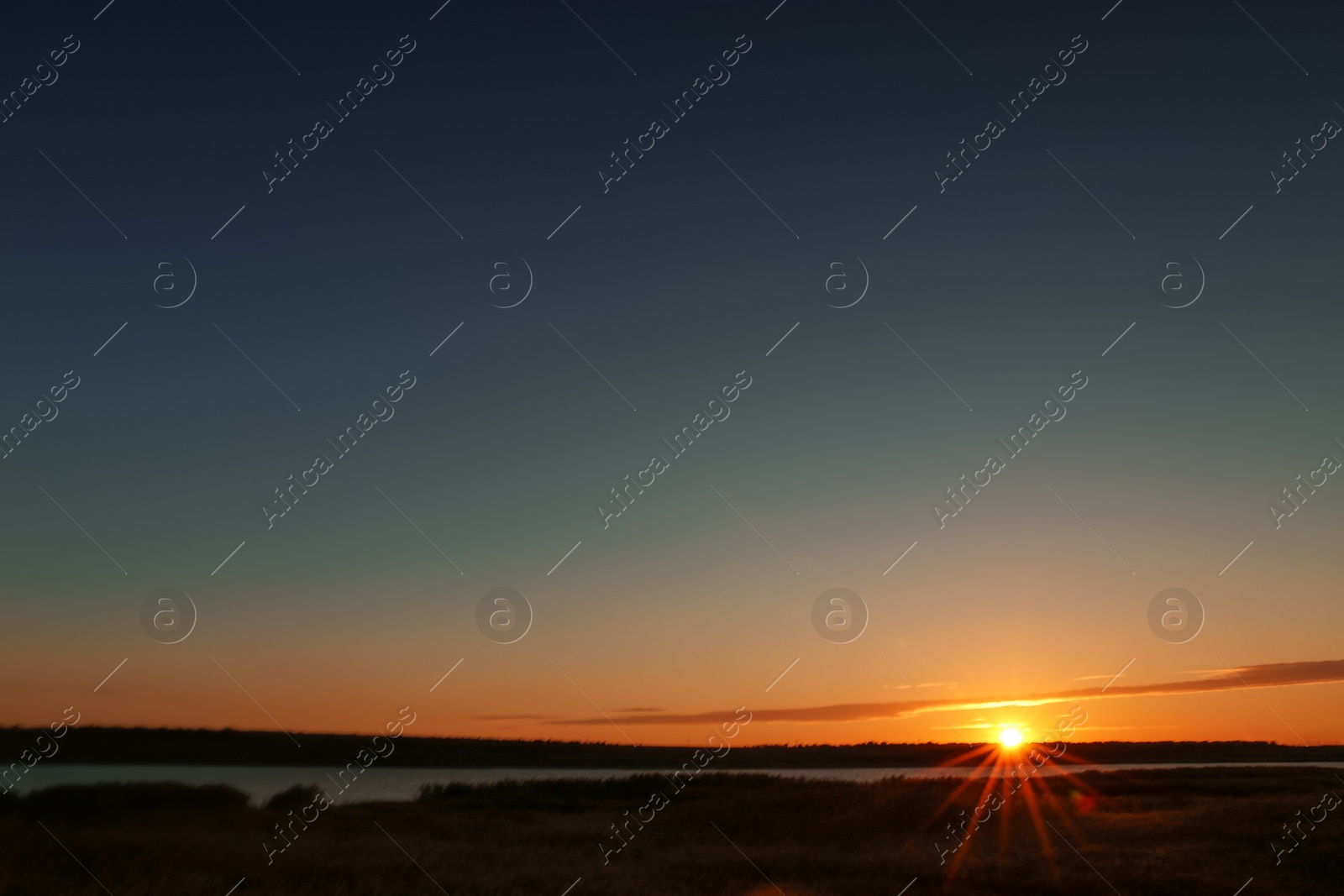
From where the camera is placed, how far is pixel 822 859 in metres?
22.3

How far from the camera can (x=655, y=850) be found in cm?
2414

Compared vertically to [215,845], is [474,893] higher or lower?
higher

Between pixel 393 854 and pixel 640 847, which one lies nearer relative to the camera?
pixel 393 854

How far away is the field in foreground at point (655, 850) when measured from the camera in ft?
57.7

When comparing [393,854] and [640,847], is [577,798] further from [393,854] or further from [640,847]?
[393,854]

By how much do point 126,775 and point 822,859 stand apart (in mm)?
17489

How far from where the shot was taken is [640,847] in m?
24.5

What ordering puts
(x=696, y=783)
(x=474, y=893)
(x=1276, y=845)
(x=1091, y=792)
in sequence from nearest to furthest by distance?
(x=474, y=893), (x=1276, y=845), (x=1091, y=792), (x=696, y=783)

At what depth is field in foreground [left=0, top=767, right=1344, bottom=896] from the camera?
17.6 meters

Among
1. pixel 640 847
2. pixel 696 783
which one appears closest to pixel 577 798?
pixel 696 783

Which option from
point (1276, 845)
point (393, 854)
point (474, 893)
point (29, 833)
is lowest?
point (29, 833)

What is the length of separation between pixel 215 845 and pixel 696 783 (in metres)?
31.0

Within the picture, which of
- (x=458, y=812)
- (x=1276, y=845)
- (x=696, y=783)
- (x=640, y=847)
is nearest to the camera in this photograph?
(x=1276, y=845)

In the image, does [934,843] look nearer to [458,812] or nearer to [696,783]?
[458,812]
